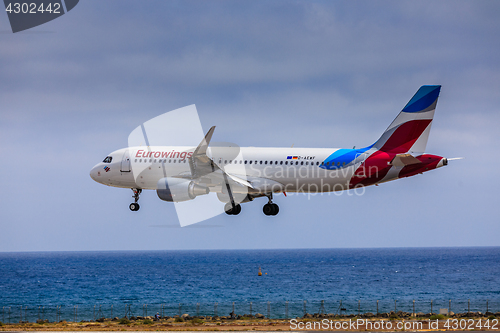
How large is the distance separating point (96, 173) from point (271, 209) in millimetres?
14030

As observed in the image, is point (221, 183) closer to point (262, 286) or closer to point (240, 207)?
point (240, 207)

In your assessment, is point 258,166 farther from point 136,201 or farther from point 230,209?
point 136,201

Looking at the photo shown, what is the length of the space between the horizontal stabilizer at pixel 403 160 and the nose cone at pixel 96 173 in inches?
871

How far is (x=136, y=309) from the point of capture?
10331cm

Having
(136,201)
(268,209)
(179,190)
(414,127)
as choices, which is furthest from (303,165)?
(136,201)

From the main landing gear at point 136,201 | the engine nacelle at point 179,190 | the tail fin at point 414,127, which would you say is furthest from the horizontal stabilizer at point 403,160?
the main landing gear at point 136,201

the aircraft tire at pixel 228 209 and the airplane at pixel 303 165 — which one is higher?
the airplane at pixel 303 165

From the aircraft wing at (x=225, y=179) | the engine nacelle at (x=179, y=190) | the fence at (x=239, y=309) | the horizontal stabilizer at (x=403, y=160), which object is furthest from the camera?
the fence at (x=239, y=309)

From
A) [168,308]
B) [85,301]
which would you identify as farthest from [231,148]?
[85,301]

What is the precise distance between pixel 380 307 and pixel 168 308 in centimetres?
3835

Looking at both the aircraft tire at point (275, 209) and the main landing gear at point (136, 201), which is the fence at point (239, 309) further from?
the main landing gear at point (136, 201)

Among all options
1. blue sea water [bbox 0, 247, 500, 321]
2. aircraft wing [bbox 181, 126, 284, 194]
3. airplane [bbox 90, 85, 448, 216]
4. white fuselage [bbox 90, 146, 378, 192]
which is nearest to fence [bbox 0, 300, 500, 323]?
blue sea water [bbox 0, 247, 500, 321]

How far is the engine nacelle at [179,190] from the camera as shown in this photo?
36750 millimetres

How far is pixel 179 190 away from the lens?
121 ft
